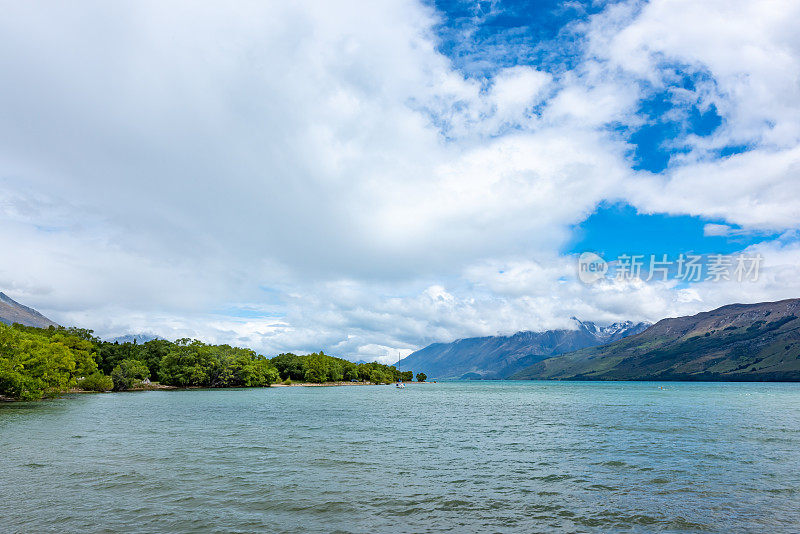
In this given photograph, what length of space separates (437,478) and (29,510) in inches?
914

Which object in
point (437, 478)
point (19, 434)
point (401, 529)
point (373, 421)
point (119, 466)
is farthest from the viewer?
point (373, 421)

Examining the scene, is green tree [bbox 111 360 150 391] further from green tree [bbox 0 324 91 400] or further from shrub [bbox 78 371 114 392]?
green tree [bbox 0 324 91 400]

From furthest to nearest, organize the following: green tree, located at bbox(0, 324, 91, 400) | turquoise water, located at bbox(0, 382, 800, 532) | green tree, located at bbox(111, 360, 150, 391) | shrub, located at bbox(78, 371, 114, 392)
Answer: green tree, located at bbox(111, 360, 150, 391) < shrub, located at bbox(78, 371, 114, 392) < green tree, located at bbox(0, 324, 91, 400) < turquoise water, located at bbox(0, 382, 800, 532)

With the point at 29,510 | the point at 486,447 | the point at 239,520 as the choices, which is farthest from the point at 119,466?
the point at 486,447

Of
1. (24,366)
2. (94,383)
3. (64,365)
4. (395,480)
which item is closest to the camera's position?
(395,480)

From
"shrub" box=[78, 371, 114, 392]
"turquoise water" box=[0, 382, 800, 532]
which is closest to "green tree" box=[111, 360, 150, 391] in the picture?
"shrub" box=[78, 371, 114, 392]

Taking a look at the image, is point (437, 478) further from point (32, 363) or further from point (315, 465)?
point (32, 363)

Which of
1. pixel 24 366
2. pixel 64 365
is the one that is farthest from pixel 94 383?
pixel 24 366

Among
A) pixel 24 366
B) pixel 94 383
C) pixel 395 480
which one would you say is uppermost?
pixel 24 366

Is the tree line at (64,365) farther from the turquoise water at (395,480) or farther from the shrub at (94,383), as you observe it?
the turquoise water at (395,480)

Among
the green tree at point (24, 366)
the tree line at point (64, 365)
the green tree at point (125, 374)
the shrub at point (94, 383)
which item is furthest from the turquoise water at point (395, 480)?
the green tree at point (125, 374)

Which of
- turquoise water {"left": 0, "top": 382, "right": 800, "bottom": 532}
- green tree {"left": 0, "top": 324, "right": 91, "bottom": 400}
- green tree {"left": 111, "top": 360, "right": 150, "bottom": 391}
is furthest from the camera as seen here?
green tree {"left": 111, "top": 360, "right": 150, "bottom": 391}

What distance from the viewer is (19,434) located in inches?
1916

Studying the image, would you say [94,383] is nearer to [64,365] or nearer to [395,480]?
[64,365]
